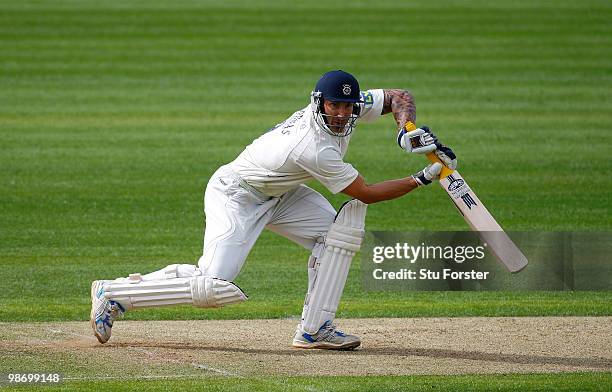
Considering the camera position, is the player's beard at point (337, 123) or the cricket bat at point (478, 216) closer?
the player's beard at point (337, 123)

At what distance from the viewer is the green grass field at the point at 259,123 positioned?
9141 millimetres

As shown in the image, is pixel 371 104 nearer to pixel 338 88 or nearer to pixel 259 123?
pixel 338 88

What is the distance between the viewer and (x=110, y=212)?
11.3m

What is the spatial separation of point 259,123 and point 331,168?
8.33 m

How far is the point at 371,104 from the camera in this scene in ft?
23.4

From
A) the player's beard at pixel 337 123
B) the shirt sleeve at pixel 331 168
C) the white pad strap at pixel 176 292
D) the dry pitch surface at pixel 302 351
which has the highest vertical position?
the player's beard at pixel 337 123

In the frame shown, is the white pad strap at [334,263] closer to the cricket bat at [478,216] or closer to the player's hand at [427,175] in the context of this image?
the player's hand at [427,175]

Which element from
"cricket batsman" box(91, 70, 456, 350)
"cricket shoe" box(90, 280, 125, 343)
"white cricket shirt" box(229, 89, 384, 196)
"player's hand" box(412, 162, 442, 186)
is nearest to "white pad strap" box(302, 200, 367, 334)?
"cricket batsman" box(91, 70, 456, 350)

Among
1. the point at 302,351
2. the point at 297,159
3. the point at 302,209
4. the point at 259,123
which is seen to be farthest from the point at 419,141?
the point at 259,123

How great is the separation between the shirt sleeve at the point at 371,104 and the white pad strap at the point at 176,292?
4.23 ft

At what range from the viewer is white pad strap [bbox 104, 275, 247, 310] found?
21.9ft

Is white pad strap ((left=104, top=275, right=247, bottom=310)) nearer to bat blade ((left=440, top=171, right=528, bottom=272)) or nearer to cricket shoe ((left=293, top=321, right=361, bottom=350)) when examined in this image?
cricket shoe ((left=293, top=321, right=361, bottom=350))

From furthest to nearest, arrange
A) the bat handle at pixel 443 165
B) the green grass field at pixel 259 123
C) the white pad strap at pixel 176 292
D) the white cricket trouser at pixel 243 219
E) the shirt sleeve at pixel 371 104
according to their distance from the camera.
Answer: the green grass field at pixel 259 123, the shirt sleeve at pixel 371 104, the bat handle at pixel 443 165, the white cricket trouser at pixel 243 219, the white pad strap at pixel 176 292

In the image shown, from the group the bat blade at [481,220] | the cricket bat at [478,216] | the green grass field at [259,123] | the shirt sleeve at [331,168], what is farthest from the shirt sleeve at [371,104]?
the green grass field at [259,123]
